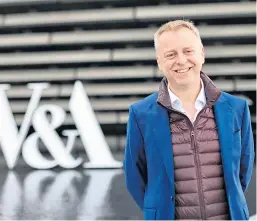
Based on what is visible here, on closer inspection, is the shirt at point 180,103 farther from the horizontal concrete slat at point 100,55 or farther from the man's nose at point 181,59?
the horizontal concrete slat at point 100,55

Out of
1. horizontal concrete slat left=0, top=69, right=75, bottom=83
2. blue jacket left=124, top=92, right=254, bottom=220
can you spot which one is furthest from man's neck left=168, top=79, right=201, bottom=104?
horizontal concrete slat left=0, top=69, right=75, bottom=83

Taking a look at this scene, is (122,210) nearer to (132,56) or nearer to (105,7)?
(132,56)

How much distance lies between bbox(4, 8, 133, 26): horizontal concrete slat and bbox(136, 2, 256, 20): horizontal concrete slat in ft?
1.45

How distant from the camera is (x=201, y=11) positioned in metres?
8.01

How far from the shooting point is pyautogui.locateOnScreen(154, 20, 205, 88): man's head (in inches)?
67.7

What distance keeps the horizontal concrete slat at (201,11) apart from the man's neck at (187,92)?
6569mm

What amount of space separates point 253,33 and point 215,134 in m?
6.85

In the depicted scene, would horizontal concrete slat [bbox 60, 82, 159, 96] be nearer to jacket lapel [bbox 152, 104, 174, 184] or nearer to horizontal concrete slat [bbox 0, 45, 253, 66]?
horizontal concrete slat [bbox 0, 45, 253, 66]

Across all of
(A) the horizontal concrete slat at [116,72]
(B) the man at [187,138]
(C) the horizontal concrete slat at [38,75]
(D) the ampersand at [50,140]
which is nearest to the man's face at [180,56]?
(B) the man at [187,138]

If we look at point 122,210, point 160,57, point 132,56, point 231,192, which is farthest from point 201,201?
point 132,56

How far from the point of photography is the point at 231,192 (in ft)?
5.87

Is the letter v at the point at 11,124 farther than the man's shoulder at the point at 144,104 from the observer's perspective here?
Yes

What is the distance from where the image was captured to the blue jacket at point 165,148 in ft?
5.83

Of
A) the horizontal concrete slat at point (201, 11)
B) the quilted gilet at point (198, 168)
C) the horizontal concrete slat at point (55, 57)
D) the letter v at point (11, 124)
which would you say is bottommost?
the quilted gilet at point (198, 168)
